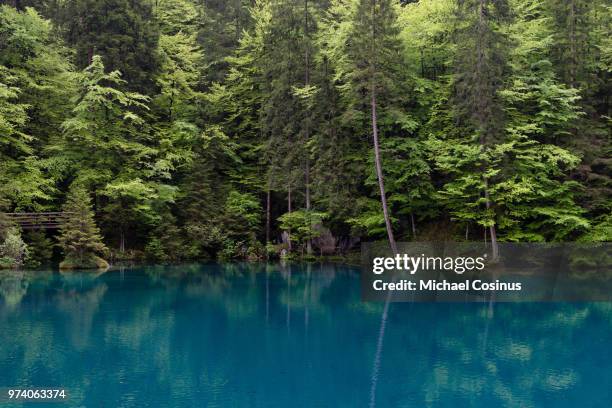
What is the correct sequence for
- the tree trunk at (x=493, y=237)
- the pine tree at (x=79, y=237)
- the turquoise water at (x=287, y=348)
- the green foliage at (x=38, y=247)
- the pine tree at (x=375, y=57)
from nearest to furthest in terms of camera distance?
1. the turquoise water at (x=287, y=348)
2. the tree trunk at (x=493, y=237)
3. the pine tree at (x=79, y=237)
4. the pine tree at (x=375, y=57)
5. the green foliage at (x=38, y=247)

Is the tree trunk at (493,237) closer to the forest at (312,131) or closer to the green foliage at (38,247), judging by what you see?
the forest at (312,131)

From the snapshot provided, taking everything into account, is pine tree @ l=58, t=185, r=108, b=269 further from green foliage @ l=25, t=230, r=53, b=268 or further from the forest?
green foliage @ l=25, t=230, r=53, b=268

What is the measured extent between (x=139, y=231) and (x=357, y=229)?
12.7 metres

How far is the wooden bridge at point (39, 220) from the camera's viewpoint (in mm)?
27625

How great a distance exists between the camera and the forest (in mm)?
26734

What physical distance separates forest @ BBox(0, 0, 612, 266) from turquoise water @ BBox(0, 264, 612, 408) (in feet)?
26.2

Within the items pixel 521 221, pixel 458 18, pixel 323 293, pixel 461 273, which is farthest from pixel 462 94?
pixel 323 293

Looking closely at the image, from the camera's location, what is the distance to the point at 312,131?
104 ft

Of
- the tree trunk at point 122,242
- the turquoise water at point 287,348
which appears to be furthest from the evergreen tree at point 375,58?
the tree trunk at point 122,242

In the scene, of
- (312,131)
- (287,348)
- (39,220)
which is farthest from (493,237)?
(39,220)

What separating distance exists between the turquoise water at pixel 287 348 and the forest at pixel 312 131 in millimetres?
7997

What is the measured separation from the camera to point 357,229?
30.6m

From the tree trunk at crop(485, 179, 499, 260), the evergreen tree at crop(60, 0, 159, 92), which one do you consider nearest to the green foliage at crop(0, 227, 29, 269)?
the evergreen tree at crop(60, 0, 159, 92)

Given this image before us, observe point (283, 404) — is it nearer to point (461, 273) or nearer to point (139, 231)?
point (461, 273)
